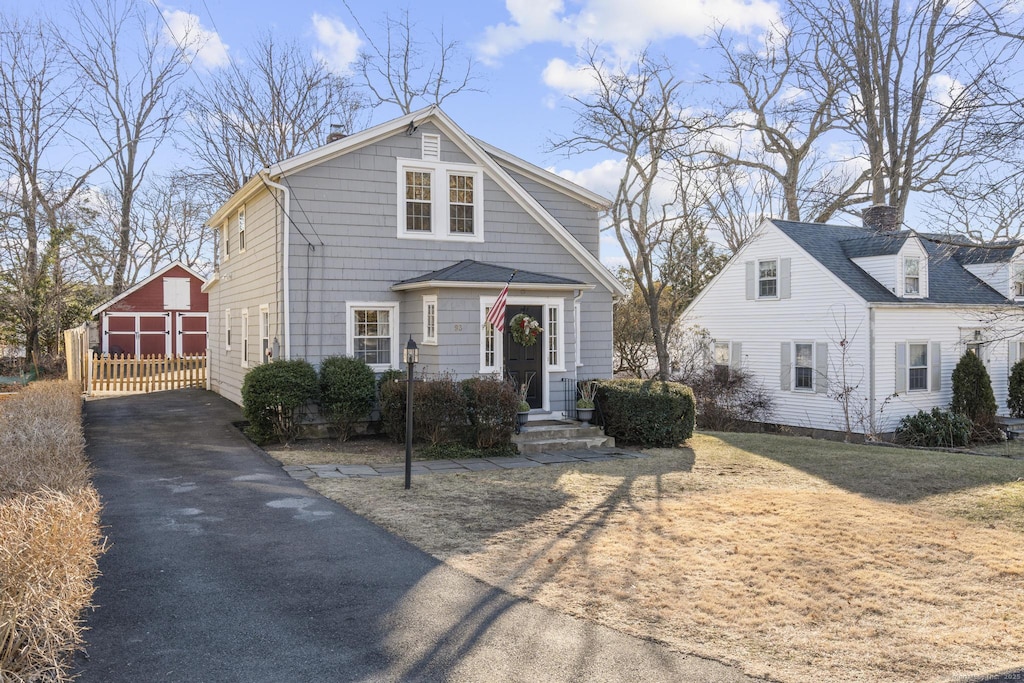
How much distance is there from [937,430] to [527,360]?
12.0 meters

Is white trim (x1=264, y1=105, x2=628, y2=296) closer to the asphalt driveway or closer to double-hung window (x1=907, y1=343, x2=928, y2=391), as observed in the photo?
the asphalt driveway

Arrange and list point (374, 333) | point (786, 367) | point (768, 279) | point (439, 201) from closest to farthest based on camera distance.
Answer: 1. point (374, 333)
2. point (439, 201)
3. point (786, 367)
4. point (768, 279)

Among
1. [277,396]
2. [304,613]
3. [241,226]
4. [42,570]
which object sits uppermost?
[241,226]

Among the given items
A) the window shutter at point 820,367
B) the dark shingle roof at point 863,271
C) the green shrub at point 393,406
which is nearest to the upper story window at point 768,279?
the dark shingle roof at point 863,271

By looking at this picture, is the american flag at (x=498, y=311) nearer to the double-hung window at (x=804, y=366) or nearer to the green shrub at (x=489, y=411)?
the green shrub at (x=489, y=411)

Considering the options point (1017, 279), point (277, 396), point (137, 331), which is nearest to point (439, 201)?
point (277, 396)

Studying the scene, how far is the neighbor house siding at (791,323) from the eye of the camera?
2089cm

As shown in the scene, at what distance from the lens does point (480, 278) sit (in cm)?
1409

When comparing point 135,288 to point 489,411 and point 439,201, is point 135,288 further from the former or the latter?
point 489,411

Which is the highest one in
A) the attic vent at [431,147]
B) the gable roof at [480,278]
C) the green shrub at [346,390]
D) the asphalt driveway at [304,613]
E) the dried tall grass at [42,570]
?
the attic vent at [431,147]

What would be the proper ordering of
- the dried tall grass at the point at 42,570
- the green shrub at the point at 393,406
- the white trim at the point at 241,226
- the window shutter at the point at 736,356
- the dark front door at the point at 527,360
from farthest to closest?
the window shutter at the point at 736,356 → the white trim at the point at 241,226 → the dark front door at the point at 527,360 → the green shrub at the point at 393,406 → the dried tall grass at the point at 42,570

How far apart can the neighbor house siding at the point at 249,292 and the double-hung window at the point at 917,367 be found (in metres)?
16.9

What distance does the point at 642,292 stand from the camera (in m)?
26.8

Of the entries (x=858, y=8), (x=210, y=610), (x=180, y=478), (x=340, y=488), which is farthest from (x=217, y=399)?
(x=858, y=8)
